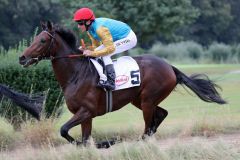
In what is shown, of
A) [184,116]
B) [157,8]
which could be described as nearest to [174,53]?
[157,8]

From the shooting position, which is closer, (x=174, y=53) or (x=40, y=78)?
(x=40, y=78)

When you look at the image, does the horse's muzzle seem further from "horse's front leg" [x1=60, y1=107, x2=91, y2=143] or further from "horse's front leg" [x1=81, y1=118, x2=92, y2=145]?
"horse's front leg" [x1=81, y1=118, x2=92, y2=145]

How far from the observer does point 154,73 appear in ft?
32.8

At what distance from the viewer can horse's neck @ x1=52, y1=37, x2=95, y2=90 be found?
9266mm

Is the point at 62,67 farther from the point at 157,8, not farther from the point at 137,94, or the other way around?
the point at 157,8

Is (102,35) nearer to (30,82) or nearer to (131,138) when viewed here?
(131,138)

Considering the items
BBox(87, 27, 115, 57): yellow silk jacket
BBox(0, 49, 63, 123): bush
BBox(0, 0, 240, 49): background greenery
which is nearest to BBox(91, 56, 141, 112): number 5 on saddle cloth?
BBox(87, 27, 115, 57): yellow silk jacket

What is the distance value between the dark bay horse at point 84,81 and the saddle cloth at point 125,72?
0.34ft

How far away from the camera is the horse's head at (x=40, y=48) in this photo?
891cm

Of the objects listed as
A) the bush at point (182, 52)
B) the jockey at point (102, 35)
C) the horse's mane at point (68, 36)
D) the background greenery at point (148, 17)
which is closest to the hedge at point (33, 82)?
the horse's mane at point (68, 36)

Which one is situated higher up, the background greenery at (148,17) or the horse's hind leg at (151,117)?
the horse's hind leg at (151,117)

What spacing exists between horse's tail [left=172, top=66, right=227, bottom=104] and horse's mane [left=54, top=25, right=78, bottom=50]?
198cm

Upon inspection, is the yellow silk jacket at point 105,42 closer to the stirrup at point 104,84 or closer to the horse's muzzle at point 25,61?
the stirrup at point 104,84

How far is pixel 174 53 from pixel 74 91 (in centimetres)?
4241
